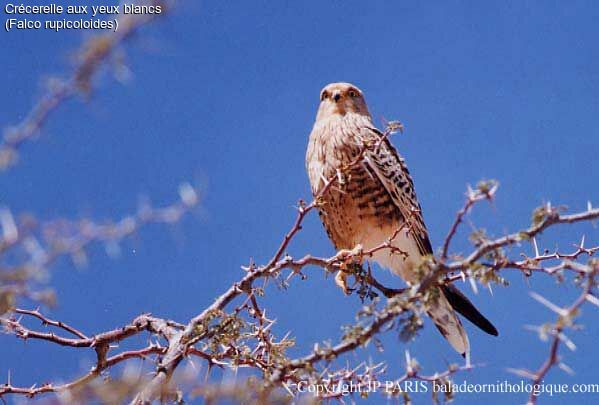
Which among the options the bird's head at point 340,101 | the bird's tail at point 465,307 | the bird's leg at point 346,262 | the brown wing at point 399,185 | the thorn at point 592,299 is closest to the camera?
A: the thorn at point 592,299

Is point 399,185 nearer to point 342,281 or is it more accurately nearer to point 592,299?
point 342,281

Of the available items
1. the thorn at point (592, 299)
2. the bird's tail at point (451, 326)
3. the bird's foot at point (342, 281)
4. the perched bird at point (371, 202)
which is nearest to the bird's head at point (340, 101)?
the perched bird at point (371, 202)

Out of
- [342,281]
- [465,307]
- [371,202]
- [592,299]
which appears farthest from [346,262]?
[592,299]

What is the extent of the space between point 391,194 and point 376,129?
80 cm

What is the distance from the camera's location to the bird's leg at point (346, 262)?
143 inches

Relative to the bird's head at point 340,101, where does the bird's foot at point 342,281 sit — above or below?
below

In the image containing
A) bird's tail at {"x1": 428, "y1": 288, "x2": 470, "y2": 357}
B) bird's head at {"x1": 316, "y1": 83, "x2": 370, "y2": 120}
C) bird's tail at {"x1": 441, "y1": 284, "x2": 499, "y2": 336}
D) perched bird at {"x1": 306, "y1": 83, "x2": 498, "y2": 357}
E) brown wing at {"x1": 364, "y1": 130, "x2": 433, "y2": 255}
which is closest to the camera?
bird's tail at {"x1": 441, "y1": 284, "x2": 499, "y2": 336}

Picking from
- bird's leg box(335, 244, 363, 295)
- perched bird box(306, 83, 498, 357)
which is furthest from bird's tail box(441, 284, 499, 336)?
bird's leg box(335, 244, 363, 295)

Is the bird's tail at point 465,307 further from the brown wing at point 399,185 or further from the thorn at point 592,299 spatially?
the thorn at point 592,299

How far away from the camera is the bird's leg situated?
3.64 m

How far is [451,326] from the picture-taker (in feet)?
14.4

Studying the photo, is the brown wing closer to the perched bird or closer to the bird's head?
the perched bird

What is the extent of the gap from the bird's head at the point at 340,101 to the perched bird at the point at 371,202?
0.21 metres

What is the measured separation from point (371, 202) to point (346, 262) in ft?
3.46
